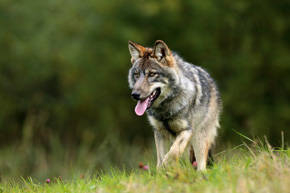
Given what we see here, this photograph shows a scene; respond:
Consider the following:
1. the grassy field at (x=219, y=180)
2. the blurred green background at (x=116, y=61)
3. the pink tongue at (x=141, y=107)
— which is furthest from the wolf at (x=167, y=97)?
the blurred green background at (x=116, y=61)

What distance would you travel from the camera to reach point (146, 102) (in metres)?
6.80

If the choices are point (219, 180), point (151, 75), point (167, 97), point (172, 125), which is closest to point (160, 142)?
point (172, 125)

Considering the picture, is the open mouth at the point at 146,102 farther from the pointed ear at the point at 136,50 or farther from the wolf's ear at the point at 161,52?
the pointed ear at the point at 136,50

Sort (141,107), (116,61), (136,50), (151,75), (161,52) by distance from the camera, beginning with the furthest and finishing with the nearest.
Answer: (116,61)
(136,50)
(161,52)
(151,75)
(141,107)

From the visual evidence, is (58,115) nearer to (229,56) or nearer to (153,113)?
(229,56)

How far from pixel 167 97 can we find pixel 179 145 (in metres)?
0.72

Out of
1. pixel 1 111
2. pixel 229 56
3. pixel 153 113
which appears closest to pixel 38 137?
pixel 1 111

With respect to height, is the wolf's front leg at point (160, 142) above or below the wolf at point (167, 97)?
below

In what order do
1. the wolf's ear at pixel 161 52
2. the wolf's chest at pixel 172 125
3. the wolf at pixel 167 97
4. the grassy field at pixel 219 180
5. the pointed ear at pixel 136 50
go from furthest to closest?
the pointed ear at pixel 136 50 → the wolf's ear at pixel 161 52 → the wolf's chest at pixel 172 125 → the wolf at pixel 167 97 → the grassy field at pixel 219 180

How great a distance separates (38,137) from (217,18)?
334 inches

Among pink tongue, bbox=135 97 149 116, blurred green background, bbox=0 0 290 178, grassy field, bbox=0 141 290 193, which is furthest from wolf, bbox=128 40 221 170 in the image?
blurred green background, bbox=0 0 290 178

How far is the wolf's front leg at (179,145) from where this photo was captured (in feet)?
22.0

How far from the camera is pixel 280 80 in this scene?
1869 centimetres

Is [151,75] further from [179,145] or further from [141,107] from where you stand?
[179,145]
